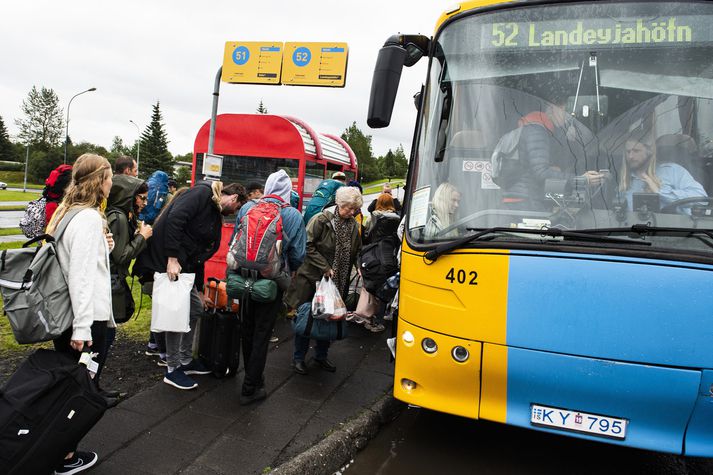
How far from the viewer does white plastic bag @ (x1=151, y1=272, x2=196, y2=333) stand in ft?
15.0

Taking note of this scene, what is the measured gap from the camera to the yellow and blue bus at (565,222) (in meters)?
3.13

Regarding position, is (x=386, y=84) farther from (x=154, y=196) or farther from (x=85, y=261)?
(x=154, y=196)

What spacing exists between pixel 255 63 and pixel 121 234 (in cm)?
856

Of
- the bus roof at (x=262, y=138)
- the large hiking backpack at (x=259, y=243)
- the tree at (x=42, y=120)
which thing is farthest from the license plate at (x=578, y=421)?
the tree at (x=42, y=120)

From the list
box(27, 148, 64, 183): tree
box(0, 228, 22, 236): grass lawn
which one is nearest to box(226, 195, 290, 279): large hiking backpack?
box(0, 228, 22, 236): grass lawn

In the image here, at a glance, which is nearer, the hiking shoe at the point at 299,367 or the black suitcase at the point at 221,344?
the black suitcase at the point at 221,344

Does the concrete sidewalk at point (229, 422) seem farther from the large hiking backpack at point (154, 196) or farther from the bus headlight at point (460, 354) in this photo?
the large hiking backpack at point (154, 196)

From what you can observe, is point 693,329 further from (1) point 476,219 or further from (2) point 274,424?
(2) point 274,424

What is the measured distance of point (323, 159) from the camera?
1066 cm

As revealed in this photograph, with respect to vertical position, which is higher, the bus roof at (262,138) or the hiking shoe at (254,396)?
the bus roof at (262,138)

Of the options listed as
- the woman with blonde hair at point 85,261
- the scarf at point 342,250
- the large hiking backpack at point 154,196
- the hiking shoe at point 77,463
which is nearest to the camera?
the woman with blonde hair at point 85,261

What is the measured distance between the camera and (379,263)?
503cm

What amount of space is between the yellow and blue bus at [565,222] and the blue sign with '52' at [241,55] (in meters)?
8.56

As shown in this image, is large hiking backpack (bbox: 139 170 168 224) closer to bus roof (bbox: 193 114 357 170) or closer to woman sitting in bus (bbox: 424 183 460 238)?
woman sitting in bus (bbox: 424 183 460 238)
